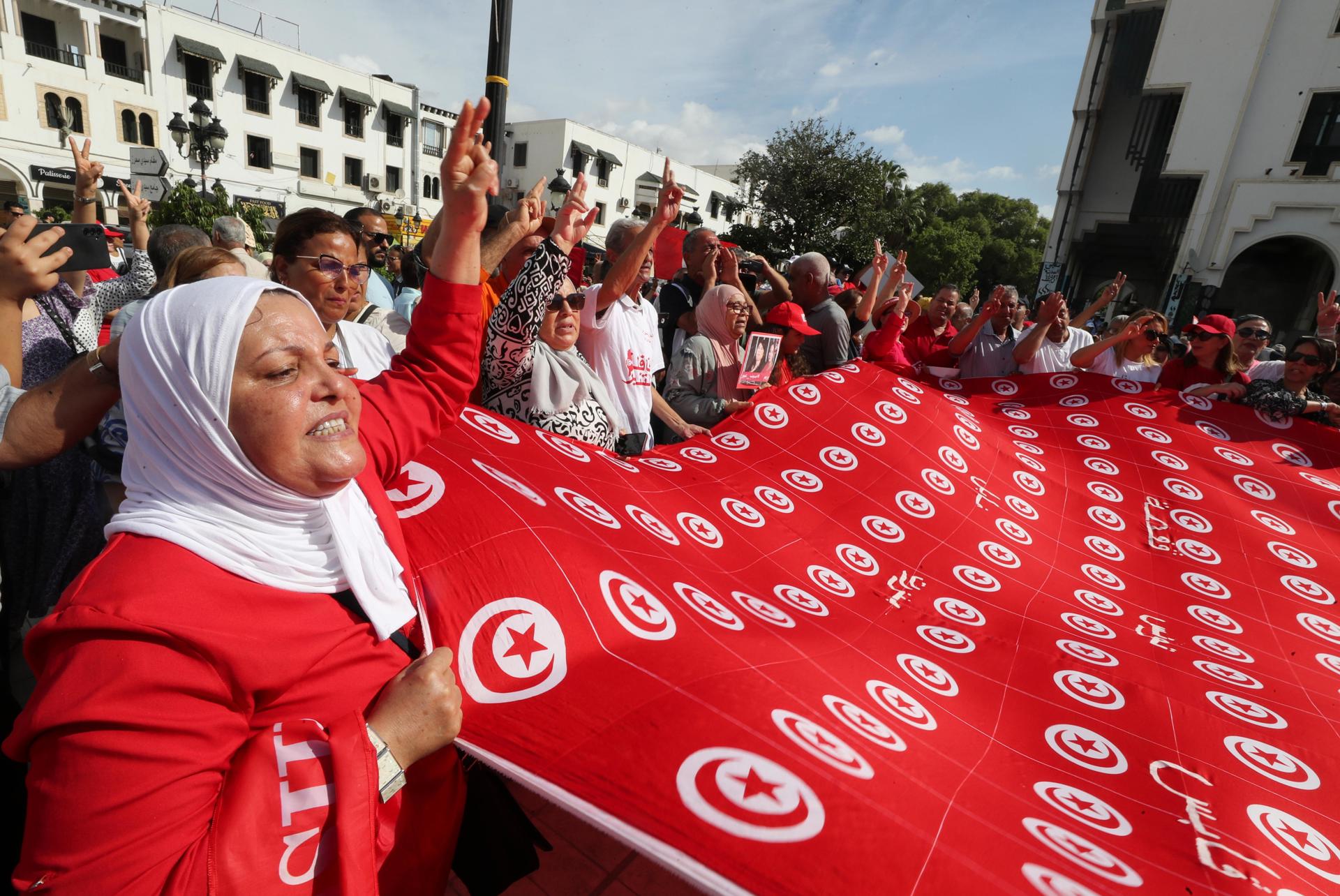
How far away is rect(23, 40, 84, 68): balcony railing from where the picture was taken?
917 inches

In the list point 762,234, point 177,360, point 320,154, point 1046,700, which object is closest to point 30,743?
point 177,360

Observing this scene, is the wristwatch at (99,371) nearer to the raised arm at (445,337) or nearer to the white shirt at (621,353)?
the raised arm at (445,337)

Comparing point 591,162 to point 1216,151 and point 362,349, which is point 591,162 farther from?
point 362,349

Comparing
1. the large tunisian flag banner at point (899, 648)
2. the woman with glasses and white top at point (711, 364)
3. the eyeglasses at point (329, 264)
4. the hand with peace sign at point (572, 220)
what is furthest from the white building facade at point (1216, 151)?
the eyeglasses at point (329, 264)

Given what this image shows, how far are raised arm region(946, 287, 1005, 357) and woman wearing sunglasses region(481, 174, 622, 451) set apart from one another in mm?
3924

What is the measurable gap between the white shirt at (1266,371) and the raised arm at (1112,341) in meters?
1.01

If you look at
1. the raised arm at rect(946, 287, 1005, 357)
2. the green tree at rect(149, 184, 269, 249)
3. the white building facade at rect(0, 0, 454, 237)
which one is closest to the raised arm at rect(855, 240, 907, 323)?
the raised arm at rect(946, 287, 1005, 357)

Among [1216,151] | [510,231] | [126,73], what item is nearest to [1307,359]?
[510,231]

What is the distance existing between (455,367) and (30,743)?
1177 millimetres

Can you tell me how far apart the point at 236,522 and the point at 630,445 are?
88.7 inches

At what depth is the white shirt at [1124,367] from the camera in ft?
16.2

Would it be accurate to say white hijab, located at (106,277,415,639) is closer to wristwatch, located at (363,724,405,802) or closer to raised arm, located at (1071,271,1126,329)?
wristwatch, located at (363,724,405,802)

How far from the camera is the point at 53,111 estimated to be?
75.0 feet

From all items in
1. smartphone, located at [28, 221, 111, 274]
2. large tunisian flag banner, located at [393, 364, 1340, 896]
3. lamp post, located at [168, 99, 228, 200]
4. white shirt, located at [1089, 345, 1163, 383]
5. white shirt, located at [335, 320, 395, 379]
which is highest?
lamp post, located at [168, 99, 228, 200]
